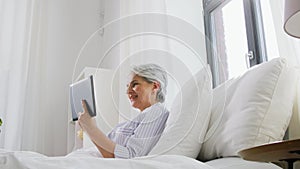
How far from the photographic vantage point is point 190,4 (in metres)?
2.37

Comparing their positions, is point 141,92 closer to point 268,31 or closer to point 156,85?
point 156,85

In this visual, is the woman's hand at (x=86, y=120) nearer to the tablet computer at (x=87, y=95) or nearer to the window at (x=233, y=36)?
the tablet computer at (x=87, y=95)

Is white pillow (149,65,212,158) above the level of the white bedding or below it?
above

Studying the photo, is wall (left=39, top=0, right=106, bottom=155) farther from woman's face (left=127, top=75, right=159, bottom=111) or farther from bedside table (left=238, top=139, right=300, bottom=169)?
bedside table (left=238, top=139, right=300, bottom=169)

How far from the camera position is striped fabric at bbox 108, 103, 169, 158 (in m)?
1.34

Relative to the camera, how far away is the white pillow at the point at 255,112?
3.89ft

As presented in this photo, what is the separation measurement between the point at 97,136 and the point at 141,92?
0.23 m

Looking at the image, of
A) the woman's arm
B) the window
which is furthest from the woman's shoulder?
the window

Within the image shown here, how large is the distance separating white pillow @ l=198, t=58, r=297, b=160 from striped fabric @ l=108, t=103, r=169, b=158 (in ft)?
0.59

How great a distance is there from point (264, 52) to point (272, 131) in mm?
819

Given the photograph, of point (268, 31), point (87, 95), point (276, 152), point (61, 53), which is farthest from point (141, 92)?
point (61, 53)

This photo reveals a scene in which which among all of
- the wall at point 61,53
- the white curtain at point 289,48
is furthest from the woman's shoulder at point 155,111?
the wall at point 61,53

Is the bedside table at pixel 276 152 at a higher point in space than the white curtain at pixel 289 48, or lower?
lower

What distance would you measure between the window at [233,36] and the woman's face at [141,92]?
698 mm
